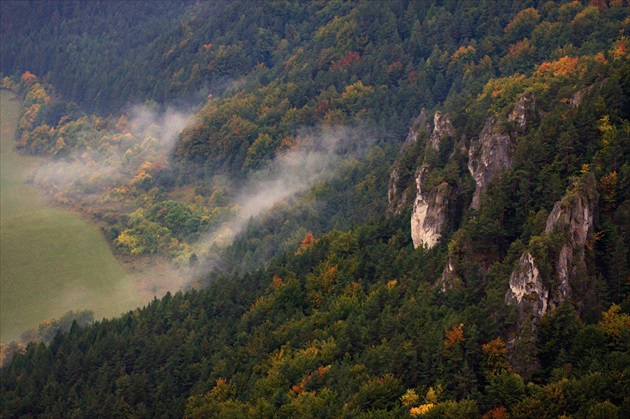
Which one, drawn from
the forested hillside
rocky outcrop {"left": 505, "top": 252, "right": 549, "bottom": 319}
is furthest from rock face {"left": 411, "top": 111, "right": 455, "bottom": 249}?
rocky outcrop {"left": 505, "top": 252, "right": 549, "bottom": 319}

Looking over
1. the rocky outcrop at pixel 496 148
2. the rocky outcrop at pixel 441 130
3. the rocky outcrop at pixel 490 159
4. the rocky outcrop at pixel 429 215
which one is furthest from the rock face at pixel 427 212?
the rocky outcrop at pixel 441 130

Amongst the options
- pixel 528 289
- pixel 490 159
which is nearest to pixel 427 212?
pixel 490 159

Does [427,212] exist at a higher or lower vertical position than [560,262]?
higher

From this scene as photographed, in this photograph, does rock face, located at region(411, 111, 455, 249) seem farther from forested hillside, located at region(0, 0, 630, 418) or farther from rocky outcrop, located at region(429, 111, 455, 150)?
rocky outcrop, located at region(429, 111, 455, 150)

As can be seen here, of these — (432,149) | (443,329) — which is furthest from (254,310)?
(443,329)

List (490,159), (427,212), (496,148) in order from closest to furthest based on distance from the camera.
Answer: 1. (490,159)
2. (496,148)
3. (427,212)

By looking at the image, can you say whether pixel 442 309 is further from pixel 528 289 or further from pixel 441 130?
pixel 441 130

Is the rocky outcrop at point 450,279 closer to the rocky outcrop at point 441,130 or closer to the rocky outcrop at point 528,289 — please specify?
the rocky outcrop at point 528,289
